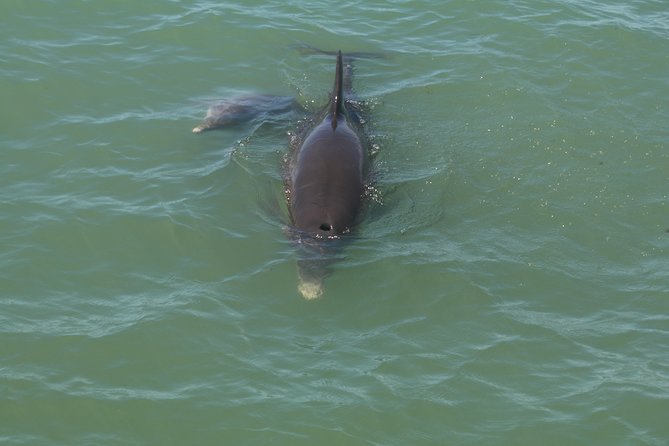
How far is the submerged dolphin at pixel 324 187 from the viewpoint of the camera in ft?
40.4

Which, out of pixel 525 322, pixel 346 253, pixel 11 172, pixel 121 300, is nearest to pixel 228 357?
pixel 121 300

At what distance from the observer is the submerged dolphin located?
1230 cm

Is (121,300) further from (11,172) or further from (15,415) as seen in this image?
(11,172)

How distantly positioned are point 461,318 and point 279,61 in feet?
27.2

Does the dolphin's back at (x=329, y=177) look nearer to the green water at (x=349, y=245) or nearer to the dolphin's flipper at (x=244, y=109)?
the green water at (x=349, y=245)

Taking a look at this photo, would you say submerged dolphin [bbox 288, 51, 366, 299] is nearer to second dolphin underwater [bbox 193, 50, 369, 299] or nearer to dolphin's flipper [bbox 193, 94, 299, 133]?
second dolphin underwater [bbox 193, 50, 369, 299]

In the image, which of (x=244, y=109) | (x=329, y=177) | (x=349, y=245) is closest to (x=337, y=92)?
(x=329, y=177)

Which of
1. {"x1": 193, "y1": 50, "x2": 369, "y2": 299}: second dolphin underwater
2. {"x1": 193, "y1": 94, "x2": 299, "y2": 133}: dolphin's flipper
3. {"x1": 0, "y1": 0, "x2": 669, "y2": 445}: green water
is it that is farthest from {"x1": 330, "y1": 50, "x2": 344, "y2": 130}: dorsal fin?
{"x1": 193, "y1": 94, "x2": 299, "y2": 133}: dolphin's flipper

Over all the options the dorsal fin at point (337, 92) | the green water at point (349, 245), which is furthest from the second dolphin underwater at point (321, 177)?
the green water at point (349, 245)

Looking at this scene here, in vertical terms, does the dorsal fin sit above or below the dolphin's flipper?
above

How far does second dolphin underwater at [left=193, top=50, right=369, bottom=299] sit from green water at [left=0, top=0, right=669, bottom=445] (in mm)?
241

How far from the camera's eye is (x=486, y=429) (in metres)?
9.70

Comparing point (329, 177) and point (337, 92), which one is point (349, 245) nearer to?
point (329, 177)

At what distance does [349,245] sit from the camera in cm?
1257
